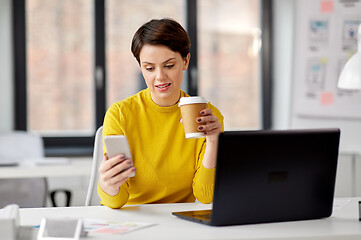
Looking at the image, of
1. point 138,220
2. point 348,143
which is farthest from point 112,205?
point 348,143

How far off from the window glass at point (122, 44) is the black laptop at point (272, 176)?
302 cm

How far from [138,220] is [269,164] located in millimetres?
417

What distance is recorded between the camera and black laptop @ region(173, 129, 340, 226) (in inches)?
55.2

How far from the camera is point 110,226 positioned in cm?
149

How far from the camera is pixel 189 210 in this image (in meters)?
1.75

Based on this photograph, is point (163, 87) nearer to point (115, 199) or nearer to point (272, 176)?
point (115, 199)

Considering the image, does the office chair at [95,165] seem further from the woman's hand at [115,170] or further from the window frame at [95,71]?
the window frame at [95,71]

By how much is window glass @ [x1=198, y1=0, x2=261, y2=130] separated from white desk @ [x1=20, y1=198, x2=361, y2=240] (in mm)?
2966

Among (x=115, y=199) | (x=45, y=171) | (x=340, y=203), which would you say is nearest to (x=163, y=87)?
(x=115, y=199)

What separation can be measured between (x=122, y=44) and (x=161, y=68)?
2.68 m

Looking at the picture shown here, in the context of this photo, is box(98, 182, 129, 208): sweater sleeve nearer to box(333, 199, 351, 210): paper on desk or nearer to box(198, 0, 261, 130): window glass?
box(333, 199, 351, 210): paper on desk

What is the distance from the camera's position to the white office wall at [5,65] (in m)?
4.32

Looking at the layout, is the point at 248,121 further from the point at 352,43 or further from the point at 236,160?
the point at 236,160

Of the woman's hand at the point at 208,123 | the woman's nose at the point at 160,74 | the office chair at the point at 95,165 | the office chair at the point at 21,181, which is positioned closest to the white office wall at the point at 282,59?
the office chair at the point at 21,181
